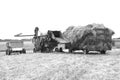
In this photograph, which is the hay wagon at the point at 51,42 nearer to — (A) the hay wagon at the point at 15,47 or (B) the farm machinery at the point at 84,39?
(B) the farm machinery at the point at 84,39

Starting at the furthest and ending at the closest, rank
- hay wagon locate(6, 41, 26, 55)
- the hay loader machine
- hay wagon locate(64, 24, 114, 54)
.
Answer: hay wagon locate(6, 41, 26, 55), the hay loader machine, hay wagon locate(64, 24, 114, 54)

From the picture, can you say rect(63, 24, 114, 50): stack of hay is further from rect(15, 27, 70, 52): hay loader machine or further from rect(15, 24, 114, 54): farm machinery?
rect(15, 27, 70, 52): hay loader machine

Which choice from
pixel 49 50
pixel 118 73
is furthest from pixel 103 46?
pixel 118 73

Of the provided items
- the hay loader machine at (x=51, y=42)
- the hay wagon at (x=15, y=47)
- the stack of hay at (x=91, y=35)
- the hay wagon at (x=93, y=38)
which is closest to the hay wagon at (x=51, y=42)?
the hay loader machine at (x=51, y=42)

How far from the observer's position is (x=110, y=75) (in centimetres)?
909

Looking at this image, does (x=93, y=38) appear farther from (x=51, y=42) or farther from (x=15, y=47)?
(x=15, y=47)

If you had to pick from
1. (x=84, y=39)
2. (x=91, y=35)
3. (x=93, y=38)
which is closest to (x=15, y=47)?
(x=84, y=39)

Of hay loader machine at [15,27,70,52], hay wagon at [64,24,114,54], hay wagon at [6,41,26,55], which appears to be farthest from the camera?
hay wagon at [6,41,26,55]

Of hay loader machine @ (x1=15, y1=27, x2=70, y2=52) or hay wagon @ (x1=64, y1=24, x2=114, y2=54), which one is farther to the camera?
hay loader machine @ (x1=15, y1=27, x2=70, y2=52)

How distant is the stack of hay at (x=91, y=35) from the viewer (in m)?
16.9

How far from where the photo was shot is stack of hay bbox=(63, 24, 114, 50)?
1692cm

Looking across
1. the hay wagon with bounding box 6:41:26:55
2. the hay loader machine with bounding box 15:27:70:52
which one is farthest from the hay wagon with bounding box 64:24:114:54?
the hay wagon with bounding box 6:41:26:55

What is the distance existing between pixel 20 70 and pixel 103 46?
27.1 ft

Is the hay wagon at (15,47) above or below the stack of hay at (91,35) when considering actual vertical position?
below
